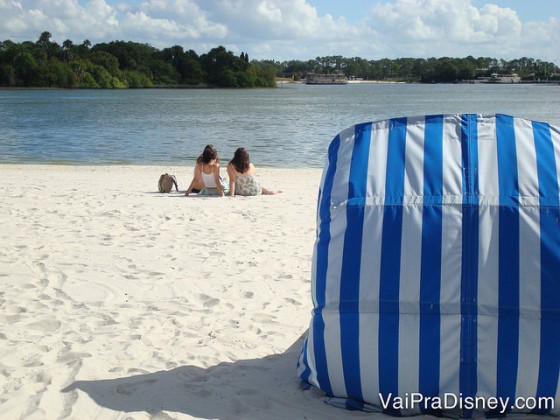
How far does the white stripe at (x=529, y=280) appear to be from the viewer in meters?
3.28

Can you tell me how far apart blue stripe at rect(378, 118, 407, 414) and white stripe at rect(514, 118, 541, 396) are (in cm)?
54

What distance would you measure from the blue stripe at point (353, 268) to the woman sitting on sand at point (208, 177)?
26.0ft

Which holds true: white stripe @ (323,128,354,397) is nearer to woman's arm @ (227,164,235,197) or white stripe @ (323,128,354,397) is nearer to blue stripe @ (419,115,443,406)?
blue stripe @ (419,115,443,406)

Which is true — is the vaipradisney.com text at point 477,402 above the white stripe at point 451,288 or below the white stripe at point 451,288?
below

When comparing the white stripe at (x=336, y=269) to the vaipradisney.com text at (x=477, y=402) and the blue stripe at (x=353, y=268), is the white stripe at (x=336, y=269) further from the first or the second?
the vaipradisney.com text at (x=477, y=402)

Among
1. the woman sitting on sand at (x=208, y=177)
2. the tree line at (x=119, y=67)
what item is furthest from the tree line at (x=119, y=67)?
the woman sitting on sand at (x=208, y=177)

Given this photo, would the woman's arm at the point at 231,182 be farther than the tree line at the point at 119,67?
No

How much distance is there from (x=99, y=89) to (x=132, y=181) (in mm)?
129517

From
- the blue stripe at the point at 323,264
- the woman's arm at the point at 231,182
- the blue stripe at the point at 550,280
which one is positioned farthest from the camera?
the woman's arm at the point at 231,182

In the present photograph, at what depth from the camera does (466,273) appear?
3314 millimetres

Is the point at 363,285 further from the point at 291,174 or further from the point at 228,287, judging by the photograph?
the point at 291,174

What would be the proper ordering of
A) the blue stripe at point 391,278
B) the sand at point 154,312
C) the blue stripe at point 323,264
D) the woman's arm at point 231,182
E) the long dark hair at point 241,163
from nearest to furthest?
1. the blue stripe at point 391,278
2. the blue stripe at point 323,264
3. the sand at point 154,312
4. the woman's arm at point 231,182
5. the long dark hair at point 241,163

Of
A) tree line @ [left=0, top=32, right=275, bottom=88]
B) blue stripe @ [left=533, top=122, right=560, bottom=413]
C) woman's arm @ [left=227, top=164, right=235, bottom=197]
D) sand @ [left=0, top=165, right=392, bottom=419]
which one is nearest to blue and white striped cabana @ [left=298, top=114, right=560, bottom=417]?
blue stripe @ [left=533, top=122, right=560, bottom=413]

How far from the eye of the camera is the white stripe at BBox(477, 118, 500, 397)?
330 centimetres
